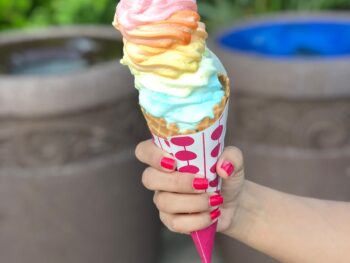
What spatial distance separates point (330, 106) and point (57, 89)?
105cm

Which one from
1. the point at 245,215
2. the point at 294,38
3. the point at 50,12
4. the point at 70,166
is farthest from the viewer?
the point at 50,12

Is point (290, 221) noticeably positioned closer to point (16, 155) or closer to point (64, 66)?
point (16, 155)

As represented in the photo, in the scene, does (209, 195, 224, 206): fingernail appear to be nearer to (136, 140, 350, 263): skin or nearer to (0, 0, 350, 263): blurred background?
(136, 140, 350, 263): skin

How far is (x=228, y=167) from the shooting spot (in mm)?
1619

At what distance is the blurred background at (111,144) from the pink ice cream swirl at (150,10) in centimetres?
126

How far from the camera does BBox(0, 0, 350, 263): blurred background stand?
2.76m

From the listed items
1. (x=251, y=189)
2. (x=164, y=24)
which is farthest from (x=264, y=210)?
(x=164, y=24)

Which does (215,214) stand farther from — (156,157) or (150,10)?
(150,10)

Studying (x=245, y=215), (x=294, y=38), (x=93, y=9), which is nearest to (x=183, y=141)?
(x=245, y=215)

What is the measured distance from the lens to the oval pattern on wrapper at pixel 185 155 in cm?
159

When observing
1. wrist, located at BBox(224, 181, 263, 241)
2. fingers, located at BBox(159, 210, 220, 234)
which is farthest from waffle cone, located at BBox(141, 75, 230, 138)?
wrist, located at BBox(224, 181, 263, 241)

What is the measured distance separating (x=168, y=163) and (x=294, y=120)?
4.54ft

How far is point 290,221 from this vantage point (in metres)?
1.88

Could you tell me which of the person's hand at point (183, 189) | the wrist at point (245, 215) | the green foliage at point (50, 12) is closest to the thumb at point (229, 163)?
the person's hand at point (183, 189)
